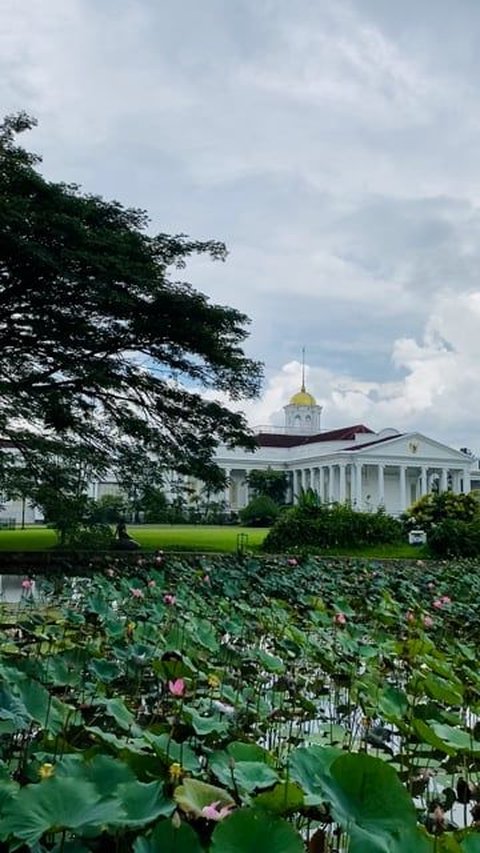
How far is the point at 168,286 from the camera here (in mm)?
14172

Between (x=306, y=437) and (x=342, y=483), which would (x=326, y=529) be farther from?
(x=306, y=437)

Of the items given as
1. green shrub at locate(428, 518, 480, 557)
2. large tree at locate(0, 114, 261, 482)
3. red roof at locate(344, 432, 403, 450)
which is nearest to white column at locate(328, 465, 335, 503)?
red roof at locate(344, 432, 403, 450)

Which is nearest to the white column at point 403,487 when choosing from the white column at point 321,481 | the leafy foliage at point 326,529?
the white column at point 321,481

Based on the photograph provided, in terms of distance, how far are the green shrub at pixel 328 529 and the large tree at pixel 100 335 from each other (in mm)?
3210

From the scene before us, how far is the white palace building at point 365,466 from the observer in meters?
51.8

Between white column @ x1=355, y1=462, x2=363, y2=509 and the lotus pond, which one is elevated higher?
white column @ x1=355, y1=462, x2=363, y2=509

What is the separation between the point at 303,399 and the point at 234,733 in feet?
215

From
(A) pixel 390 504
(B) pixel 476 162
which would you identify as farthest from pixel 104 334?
(A) pixel 390 504

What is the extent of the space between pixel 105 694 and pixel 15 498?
35.7 feet

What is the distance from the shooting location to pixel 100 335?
14312 mm

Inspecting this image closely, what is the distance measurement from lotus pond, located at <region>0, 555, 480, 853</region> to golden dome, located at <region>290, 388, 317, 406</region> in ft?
206

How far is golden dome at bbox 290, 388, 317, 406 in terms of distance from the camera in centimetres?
6744

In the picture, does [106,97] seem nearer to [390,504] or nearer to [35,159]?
[35,159]

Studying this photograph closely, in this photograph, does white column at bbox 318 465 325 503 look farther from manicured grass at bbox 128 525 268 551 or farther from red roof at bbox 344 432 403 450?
manicured grass at bbox 128 525 268 551
